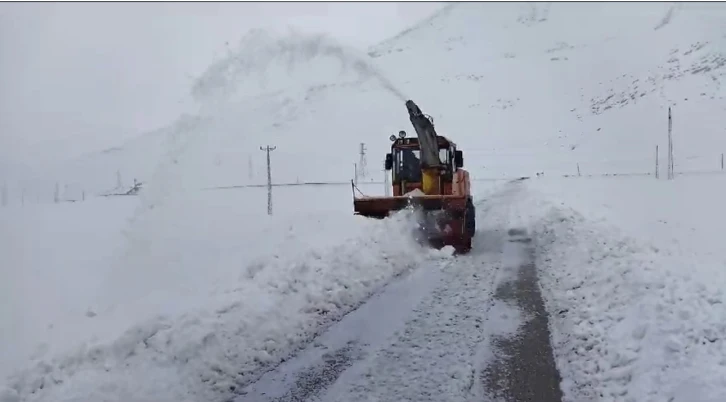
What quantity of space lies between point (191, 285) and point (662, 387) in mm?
6115

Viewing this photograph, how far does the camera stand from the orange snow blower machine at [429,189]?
11180 mm

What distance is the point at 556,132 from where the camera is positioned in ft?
205

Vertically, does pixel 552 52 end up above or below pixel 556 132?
above

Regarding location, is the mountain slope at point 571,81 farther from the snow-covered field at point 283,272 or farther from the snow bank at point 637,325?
the snow bank at point 637,325

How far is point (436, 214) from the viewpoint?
1127 cm

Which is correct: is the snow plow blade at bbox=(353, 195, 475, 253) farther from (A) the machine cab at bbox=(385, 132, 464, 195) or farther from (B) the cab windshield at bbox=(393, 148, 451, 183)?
(B) the cab windshield at bbox=(393, 148, 451, 183)

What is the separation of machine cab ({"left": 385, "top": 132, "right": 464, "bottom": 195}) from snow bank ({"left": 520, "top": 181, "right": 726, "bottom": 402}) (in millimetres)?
4367

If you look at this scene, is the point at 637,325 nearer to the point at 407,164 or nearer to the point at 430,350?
the point at 430,350

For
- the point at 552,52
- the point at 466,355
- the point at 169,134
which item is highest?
the point at 552,52

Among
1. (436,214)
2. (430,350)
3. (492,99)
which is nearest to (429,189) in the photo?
(436,214)

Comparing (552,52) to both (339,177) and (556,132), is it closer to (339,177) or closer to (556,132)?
(556,132)

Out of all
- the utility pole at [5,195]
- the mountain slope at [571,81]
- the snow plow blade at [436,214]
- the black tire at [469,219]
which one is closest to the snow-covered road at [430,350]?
the snow plow blade at [436,214]

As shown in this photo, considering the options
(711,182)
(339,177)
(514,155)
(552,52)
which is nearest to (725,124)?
(711,182)

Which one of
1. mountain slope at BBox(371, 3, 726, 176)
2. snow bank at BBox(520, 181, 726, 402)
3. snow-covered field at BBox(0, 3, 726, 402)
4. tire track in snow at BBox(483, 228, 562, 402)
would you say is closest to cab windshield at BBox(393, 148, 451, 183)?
snow-covered field at BBox(0, 3, 726, 402)
